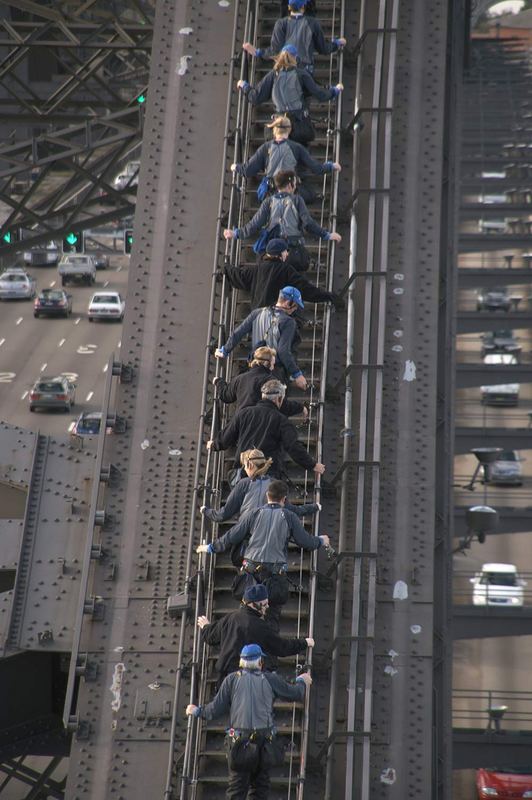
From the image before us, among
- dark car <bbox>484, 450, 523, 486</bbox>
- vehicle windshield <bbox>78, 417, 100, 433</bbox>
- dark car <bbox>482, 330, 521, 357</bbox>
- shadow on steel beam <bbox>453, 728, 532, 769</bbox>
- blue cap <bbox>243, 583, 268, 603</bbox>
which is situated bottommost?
shadow on steel beam <bbox>453, 728, 532, 769</bbox>

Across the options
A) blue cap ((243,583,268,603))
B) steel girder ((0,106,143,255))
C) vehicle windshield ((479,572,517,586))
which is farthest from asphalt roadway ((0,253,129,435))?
blue cap ((243,583,268,603))

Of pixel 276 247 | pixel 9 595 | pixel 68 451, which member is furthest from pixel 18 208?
pixel 276 247

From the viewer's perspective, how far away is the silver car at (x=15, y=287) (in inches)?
3295

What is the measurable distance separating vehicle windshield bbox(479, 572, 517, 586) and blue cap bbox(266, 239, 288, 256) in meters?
31.9

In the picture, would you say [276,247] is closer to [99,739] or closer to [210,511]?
[210,511]

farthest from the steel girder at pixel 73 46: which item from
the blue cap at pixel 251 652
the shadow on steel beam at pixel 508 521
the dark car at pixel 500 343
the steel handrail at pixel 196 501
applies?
the blue cap at pixel 251 652

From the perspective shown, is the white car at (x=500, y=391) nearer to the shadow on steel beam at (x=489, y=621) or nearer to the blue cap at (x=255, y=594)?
the shadow on steel beam at (x=489, y=621)

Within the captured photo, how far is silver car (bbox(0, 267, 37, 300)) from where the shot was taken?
275 feet

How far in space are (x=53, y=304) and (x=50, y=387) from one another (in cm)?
1381

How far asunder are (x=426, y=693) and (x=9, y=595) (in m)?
6.76

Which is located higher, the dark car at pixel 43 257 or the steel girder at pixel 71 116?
the dark car at pixel 43 257

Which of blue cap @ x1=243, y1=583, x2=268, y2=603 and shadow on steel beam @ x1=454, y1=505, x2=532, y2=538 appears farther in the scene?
shadow on steel beam @ x1=454, y1=505, x2=532, y2=538

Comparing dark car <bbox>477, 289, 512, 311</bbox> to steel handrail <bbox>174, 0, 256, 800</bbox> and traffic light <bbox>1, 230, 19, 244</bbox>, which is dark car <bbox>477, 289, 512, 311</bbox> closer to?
traffic light <bbox>1, 230, 19, 244</bbox>

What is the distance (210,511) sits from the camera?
19375 millimetres
